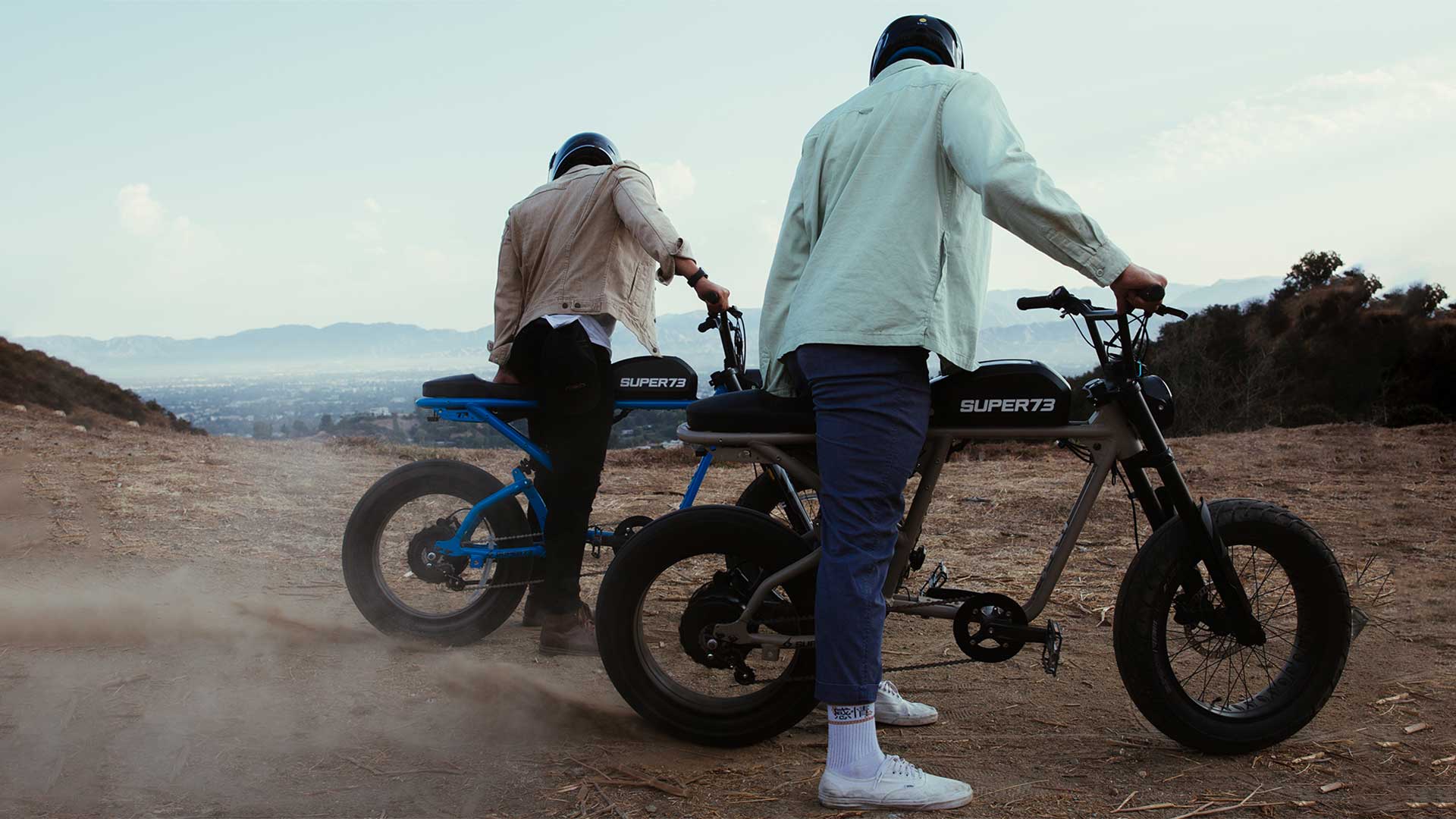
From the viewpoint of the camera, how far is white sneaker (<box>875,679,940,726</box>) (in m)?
3.33

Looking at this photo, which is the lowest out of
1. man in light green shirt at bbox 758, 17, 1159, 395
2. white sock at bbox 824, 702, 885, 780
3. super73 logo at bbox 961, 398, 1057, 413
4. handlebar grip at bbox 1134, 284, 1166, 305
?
white sock at bbox 824, 702, 885, 780

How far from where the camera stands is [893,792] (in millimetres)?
2691

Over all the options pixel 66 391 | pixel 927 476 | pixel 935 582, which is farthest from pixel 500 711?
pixel 66 391

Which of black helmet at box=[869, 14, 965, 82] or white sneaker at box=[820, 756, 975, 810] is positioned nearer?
white sneaker at box=[820, 756, 975, 810]

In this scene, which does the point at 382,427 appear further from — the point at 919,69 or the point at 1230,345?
the point at 1230,345

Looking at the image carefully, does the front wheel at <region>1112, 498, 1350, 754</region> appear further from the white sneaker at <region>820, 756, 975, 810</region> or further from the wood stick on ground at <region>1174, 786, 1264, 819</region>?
the white sneaker at <region>820, 756, 975, 810</region>

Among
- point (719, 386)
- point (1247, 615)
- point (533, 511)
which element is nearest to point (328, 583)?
point (533, 511)

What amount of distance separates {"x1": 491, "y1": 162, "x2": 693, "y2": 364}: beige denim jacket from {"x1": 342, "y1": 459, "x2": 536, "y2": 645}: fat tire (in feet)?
1.88

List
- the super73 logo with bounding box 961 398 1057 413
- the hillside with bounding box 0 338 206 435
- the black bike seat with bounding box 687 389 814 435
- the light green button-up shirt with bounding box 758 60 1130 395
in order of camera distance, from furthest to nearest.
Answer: the hillside with bounding box 0 338 206 435
the black bike seat with bounding box 687 389 814 435
the super73 logo with bounding box 961 398 1057 413
the light green button-up shirt with bounding box 758 60 1130 395

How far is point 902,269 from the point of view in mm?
2746

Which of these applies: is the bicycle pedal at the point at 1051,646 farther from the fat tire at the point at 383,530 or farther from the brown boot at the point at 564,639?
the fat tire at the point at 383,530

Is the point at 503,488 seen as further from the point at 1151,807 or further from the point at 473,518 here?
the point at 1151,807

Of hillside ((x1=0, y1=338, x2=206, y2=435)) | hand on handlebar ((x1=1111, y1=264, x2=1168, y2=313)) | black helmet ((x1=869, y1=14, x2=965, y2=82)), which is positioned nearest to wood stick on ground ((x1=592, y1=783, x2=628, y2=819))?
hand on handlebar ((x1=1111, y1=264, x2=1168, y2=313))

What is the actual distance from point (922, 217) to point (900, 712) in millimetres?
1665
